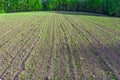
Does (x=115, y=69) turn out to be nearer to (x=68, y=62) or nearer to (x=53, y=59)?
(x=68, y=62)

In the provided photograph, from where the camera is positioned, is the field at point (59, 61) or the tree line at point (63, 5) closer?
the field at point (59, 61)

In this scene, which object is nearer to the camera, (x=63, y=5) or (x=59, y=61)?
(x=59, y=61)

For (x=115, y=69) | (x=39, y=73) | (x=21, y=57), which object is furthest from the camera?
(x=21, y=57)

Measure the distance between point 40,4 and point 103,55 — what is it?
222ft

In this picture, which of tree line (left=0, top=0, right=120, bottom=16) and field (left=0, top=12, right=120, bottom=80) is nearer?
field (left=0, top=12, right=120, bottom=80)

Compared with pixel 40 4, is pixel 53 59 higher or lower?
lower

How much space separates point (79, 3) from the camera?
7356 cm

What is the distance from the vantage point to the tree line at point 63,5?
58.2 m

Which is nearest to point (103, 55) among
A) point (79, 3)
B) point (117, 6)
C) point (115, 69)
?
point (115, 69)

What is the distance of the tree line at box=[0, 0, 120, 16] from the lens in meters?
58.2

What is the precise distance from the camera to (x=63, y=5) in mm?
77812

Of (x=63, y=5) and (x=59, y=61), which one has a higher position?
(x=63, y=5)

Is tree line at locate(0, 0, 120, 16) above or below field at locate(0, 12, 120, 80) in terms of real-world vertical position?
above

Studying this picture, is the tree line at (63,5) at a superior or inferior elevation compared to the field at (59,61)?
superior
